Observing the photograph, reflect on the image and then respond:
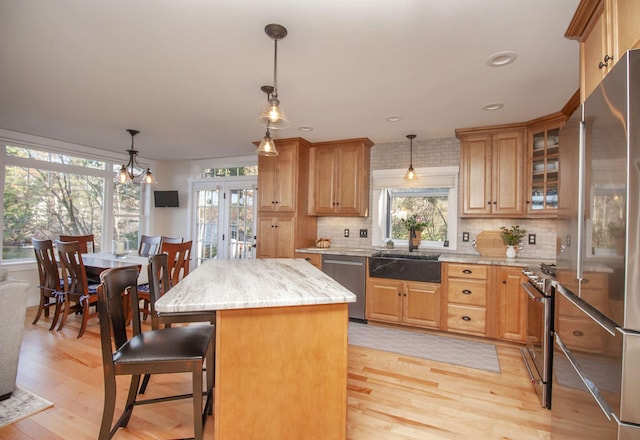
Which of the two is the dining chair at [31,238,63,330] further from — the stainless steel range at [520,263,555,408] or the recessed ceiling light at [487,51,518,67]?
the stainless steel range at [520,263,555,408]

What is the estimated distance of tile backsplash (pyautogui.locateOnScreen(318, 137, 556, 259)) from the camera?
3.73m

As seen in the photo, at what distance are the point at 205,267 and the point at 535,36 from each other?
2.61 metres

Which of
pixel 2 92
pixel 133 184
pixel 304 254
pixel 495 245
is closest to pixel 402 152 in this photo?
pixel 495 245

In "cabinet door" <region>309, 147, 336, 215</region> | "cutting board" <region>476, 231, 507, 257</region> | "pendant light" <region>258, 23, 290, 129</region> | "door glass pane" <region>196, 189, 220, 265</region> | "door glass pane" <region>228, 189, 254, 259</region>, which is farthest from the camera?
"door glass pane" <region>196, 189, 220, 265</region>

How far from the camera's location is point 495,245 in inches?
152

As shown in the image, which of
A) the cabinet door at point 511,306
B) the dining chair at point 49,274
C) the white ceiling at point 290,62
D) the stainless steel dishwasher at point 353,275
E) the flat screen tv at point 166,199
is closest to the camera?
the white ceiling at point 290,62

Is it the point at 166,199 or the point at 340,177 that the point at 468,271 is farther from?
the point at 166,199

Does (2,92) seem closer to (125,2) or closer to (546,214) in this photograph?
(125,2)

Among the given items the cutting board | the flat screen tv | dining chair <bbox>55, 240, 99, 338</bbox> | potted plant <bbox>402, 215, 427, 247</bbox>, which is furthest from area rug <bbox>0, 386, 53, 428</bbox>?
the cutting board

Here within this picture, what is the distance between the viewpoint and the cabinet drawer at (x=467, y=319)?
3.44 metres

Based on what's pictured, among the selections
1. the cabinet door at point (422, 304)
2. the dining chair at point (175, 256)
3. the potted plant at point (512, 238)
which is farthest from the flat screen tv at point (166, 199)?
the potted plant at point (512, 238)

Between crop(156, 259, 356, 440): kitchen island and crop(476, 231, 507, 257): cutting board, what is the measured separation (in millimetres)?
3047

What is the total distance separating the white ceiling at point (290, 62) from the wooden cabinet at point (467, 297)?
1.65 metres

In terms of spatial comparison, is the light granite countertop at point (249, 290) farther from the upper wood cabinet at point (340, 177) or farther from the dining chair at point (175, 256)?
the upper wood cabinet at point (340, 177)
